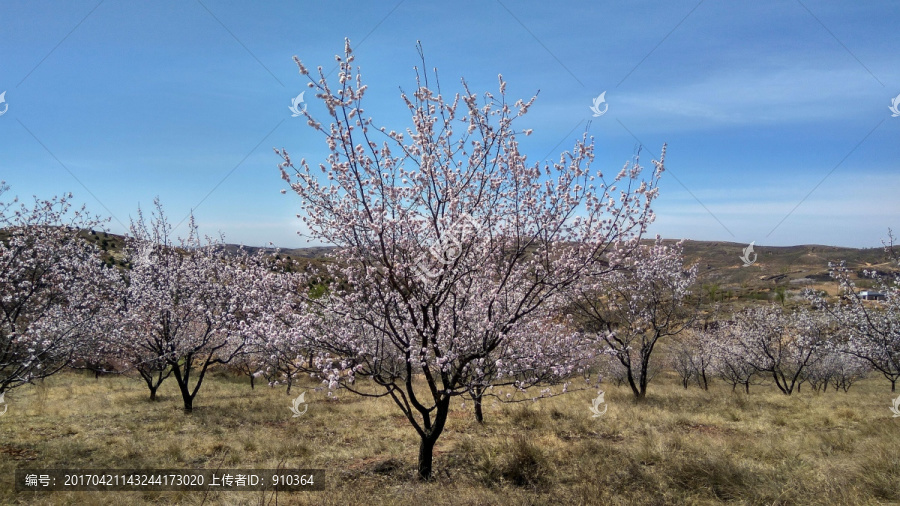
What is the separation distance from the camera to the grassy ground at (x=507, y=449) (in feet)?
22.4

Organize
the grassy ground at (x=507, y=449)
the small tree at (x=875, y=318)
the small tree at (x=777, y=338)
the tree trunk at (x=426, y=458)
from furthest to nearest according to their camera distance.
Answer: the small tree at (x=777, y=338) < the small tree at (x=875, y=318) < the tree trunk at (x=426, y=458) < the grassy ground at (x=507, y=449)

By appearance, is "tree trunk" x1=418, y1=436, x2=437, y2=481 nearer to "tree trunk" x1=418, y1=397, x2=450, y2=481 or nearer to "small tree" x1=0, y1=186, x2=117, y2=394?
"tree trunk" x1=418, y1=397, x2=450, y2=481

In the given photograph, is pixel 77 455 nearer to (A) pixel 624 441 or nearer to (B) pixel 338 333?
(B) pixel 338 333

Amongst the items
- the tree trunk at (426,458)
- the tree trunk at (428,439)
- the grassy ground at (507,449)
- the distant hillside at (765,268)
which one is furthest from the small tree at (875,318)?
the distant hillside at (765,268)

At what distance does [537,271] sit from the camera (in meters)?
7.63

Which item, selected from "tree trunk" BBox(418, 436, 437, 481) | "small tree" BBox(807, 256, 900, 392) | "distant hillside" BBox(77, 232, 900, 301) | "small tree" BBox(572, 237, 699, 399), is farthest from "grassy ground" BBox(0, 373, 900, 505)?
"distant hillside" BBox(77, 232, 900, 301)

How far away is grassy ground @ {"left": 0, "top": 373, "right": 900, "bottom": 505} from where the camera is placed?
269 inches

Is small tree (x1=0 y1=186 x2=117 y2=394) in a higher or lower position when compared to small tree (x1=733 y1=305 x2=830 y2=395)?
higher

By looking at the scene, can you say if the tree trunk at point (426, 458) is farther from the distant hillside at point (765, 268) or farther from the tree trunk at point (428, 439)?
the distant hillside at point (765, 268)

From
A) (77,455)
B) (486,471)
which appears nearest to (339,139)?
(486,471)

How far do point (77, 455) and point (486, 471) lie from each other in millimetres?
8748

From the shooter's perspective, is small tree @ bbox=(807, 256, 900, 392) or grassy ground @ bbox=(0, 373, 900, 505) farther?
small tree @ bbox=(807, 256, 900, 392)

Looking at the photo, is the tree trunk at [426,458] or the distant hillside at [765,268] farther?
the distant hillside at [765,268]

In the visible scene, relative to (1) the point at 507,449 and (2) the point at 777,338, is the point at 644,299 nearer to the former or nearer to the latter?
(1) the point at 507,449
